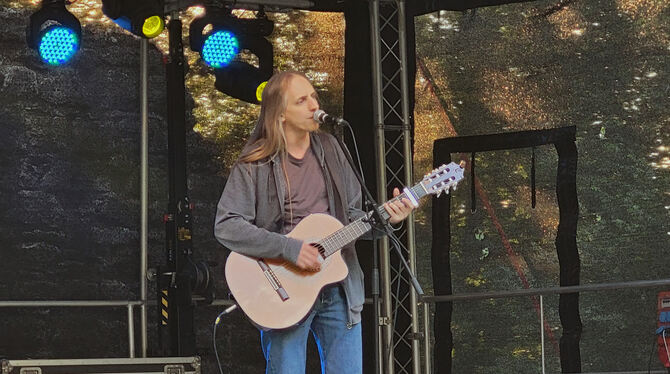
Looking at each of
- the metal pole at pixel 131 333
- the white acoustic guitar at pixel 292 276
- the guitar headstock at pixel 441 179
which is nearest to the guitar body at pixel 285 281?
the white acoustic guitar at pixel 292 276

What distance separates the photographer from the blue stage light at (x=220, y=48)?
5941 millimetres

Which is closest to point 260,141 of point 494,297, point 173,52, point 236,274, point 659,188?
point 236,274

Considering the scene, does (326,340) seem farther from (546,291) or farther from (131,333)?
(131,333)

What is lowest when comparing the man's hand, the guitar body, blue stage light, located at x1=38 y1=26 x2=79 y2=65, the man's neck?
the guitar body

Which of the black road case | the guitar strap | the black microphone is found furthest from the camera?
the black road case

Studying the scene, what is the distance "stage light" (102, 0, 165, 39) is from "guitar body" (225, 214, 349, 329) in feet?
7.56

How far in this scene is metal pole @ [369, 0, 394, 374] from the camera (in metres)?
5.96

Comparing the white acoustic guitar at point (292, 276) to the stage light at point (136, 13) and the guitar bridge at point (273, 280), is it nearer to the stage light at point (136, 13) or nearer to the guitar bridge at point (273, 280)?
the guitar bridge at point (273, 280)

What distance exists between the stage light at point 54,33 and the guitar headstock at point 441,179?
2.67 m

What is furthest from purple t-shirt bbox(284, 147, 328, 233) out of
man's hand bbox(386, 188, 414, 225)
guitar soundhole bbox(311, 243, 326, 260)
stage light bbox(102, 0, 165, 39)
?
stage light bbox(102, 0, 165, 39)

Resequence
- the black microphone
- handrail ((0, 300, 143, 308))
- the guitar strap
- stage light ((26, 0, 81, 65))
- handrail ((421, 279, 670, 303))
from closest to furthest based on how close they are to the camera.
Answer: the black microphone → the guitar strap → handrail ((421, 279, 670, 303)) → stage light ((26, 0, 81, 65)) → handrail ((0, 300, 143, 308))

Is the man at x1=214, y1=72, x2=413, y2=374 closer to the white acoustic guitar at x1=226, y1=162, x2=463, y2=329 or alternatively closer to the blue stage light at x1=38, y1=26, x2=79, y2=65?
the white acoustic guitar at x1=226, y1=162, x2=463, y2=329

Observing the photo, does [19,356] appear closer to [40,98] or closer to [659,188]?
[40,98]

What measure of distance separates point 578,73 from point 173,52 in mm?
2507
